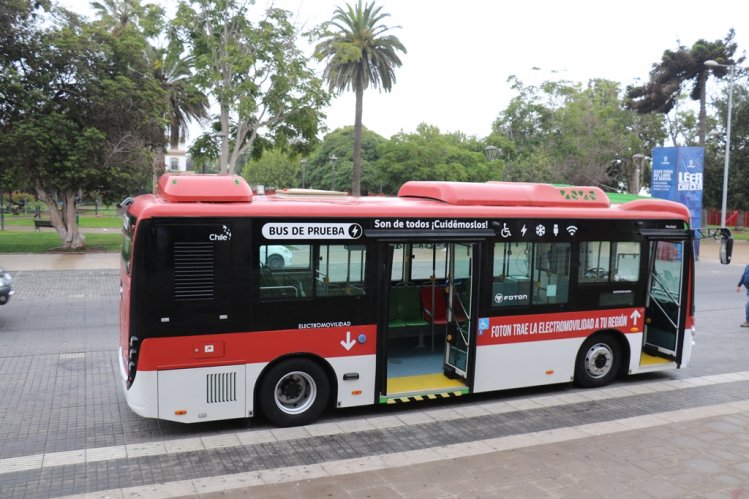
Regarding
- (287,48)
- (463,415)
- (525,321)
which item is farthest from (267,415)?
(287,48)

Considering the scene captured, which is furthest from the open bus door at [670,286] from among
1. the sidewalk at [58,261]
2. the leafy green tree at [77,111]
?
the leafy green tree at [77,111]

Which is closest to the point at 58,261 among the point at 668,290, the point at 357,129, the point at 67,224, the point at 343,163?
the point at 67,224

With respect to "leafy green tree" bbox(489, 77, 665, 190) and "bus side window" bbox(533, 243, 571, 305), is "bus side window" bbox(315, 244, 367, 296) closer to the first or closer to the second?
"bus side window" bbox(533, 243, 571, 305)

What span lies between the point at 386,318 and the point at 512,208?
2.33 meters

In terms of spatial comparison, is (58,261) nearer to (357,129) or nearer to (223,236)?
(357,129)

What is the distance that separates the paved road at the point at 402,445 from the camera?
238 inches

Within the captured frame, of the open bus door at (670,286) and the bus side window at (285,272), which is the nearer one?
the bus side window at (285,272)

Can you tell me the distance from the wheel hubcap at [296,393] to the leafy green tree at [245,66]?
18.1 meters

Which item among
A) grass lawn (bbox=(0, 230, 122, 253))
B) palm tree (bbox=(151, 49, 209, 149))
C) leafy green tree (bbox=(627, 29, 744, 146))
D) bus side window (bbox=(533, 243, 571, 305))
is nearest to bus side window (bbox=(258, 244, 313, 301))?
bus side window (bbox=(533, 243, 571, 305))

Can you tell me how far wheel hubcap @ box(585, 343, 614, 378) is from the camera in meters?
9.35

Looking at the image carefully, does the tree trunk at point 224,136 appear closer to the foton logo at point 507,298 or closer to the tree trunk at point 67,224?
the tree trunk at point 67,224

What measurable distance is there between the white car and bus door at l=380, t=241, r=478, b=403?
1172mm

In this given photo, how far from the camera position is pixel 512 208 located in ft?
28.3

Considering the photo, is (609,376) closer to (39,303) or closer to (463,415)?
(463,415)
